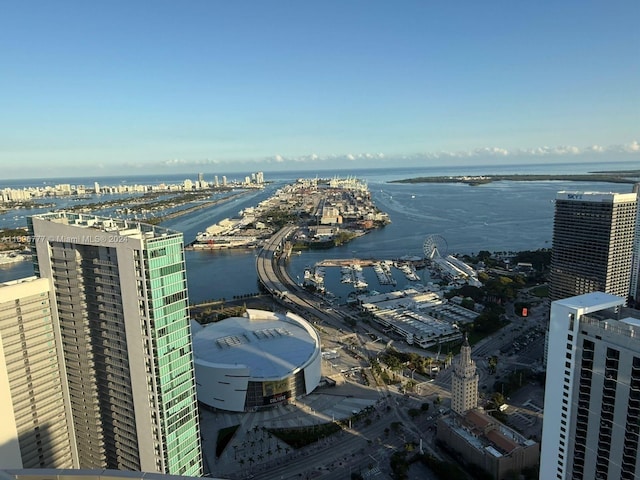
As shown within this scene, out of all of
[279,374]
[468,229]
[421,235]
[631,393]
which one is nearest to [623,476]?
[631,393]

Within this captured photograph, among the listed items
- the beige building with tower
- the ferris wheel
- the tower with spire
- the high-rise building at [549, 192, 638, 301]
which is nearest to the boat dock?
the ferris wheel

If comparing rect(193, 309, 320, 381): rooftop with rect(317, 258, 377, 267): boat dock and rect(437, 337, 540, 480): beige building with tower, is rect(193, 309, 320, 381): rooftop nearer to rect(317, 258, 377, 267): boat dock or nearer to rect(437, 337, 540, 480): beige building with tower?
rect(437, 337, 540, 480): beige building with tower

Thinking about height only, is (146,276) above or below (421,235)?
above

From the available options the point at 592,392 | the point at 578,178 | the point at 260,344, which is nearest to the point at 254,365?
the point at 260,344

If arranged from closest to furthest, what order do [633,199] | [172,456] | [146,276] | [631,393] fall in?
[631,393], [146,276], [172,456], [633,199]

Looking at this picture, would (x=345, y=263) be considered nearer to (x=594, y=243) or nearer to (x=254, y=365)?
(x=594, y=243)

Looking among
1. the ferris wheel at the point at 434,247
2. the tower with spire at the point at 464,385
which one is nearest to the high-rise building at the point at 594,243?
the tower with spire at the point at 464,385

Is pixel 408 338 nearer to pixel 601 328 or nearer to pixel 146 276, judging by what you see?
pixel 601 328
